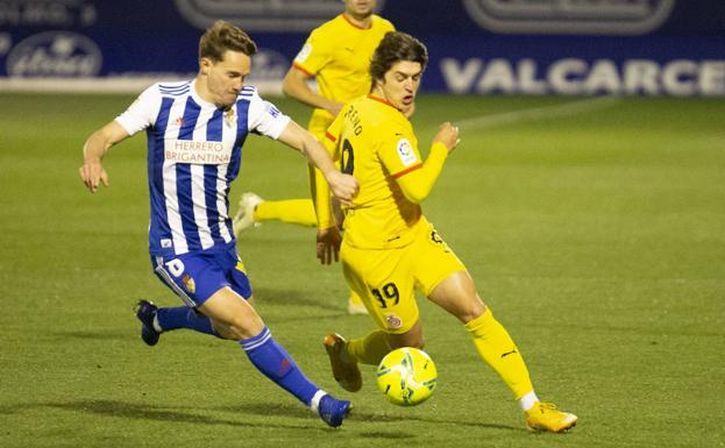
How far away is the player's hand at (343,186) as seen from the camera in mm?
7305

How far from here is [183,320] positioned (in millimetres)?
8703

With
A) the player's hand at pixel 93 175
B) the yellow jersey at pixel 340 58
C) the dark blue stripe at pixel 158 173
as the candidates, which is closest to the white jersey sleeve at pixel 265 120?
the dark blue stripe at pixel 158 173

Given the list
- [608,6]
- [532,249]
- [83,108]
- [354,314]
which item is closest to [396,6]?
[608,6]

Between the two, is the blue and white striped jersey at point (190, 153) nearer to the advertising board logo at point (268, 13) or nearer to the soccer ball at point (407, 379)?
the soccer ball at point (407, 379)

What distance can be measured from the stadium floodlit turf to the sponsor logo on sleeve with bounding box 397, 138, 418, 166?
1.30m

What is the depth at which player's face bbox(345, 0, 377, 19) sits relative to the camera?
11078mm

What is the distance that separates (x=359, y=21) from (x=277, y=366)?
422 centimetres

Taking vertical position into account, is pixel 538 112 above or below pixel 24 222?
below

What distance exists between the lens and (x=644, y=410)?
8164mm

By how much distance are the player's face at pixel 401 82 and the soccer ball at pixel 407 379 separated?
1.23 metres

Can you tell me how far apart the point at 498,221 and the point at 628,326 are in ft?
16.7

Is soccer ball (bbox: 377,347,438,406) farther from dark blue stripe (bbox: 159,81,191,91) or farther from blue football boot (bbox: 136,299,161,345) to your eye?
blue football boot (bbox: 136,299,161,345)

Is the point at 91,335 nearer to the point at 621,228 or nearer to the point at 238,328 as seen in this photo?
the point at 238,328

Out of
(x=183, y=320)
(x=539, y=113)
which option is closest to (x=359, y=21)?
(x=183, y=320)
